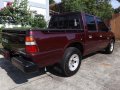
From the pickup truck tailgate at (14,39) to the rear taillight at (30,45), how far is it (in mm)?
237

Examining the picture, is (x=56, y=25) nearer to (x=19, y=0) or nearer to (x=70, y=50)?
(x=70, y=50)

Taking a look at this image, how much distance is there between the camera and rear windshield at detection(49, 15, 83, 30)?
18.3 ft

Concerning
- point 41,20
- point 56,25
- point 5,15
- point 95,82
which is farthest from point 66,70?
point 41,20

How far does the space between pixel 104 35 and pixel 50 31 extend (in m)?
3.55

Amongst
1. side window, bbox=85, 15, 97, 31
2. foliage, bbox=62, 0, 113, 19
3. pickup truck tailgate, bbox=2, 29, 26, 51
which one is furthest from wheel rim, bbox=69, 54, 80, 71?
foliage, bbox=62, 0, 113, 19

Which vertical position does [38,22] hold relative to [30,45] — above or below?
above

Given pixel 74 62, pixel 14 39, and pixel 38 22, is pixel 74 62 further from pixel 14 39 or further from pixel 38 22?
pixel 38 22

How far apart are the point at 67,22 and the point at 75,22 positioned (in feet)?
1.21

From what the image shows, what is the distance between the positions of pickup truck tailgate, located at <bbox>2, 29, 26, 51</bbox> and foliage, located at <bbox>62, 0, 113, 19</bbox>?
38.6 feet

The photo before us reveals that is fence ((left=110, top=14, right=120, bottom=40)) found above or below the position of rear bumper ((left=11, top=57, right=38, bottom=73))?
above

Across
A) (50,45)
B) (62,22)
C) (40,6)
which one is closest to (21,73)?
(50,45)

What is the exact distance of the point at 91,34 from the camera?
5.92 meters

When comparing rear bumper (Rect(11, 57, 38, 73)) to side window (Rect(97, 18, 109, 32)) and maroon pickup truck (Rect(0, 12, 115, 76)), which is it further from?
side window (Rect(97, 18, 109, 32))

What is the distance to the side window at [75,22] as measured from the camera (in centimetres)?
555
